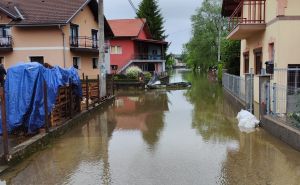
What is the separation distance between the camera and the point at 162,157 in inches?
315

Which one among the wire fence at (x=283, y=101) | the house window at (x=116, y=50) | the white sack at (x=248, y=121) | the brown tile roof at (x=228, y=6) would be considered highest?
the brown tile roof at (x=228, y=6)

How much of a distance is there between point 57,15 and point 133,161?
21661 mm

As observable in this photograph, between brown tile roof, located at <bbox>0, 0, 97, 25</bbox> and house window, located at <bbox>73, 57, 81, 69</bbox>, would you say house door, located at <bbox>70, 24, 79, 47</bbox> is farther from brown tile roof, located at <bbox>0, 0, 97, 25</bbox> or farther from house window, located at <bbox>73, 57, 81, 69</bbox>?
brown tile roof, located at <bbox>0, 0, 97, 25</bbox>

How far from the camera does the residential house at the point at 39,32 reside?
2677 cm

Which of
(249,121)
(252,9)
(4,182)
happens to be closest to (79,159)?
(4,182)

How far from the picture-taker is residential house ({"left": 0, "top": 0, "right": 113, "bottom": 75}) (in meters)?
26.8

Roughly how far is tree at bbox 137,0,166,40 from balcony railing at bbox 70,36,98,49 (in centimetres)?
2905

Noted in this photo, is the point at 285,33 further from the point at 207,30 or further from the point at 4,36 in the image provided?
the point at 207,30

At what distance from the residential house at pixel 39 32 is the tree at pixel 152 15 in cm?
3225

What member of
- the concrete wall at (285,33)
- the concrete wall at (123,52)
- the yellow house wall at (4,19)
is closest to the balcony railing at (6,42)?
the yellow house wall at (4,19)

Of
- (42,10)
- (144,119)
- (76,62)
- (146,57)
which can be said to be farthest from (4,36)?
(146,57)

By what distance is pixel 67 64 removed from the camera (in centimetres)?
2761

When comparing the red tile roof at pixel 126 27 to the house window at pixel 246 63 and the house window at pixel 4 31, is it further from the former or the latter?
the house window at pixel 246 63

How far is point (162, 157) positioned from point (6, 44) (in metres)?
23.0
